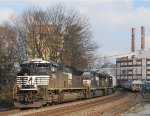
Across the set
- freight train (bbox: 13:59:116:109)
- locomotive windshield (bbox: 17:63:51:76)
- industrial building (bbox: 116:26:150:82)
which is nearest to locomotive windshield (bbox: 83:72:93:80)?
freight train (bbox: 13:59:116:109)

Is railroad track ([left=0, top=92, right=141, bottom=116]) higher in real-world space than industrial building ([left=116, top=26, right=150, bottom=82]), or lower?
lower

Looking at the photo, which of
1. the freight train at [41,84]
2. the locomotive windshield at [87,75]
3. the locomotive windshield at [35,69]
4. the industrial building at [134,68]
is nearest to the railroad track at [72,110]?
the freight train at [41,84]

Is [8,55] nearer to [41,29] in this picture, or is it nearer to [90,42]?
[41,29]

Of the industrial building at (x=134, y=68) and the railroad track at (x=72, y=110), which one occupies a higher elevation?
the industrial building at (x=134, y=68)

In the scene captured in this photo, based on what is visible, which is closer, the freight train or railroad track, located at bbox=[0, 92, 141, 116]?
railroad track, located at bbox=[0, 92, 141, 116]

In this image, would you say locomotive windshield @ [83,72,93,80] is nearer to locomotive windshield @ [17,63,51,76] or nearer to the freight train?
the freight train

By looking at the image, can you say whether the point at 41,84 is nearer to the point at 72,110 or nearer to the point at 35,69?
the point at 35,69

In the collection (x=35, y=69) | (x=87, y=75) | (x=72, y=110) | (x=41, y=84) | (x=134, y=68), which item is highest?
(x=134, y=68)

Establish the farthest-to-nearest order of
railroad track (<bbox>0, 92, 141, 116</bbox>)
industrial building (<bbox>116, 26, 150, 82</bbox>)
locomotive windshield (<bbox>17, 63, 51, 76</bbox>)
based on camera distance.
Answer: industrial building (<bbox>116, 26, 150, 82</bbox>)
locomotive windshield (<bbox>17, 63, 51, 76</bbox>)
railroad track (<bbox>0, 92, 141, 116</bbox>)

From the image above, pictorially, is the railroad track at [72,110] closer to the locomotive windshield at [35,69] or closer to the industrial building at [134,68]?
the locomotive windshield at [35,69]

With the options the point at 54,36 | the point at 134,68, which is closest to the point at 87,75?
the point at 54,36

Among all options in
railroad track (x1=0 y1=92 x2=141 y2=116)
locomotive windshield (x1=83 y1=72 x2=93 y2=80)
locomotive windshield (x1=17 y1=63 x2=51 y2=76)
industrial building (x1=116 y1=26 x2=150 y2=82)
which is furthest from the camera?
industrial building (x1=116 y1=26 x2=150 y2=82)

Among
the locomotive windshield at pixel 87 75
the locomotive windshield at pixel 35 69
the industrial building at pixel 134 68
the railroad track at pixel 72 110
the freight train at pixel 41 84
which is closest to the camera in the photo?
the railroad track at pixel 72 110

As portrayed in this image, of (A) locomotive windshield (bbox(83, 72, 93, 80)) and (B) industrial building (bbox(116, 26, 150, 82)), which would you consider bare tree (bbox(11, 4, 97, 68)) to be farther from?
(B) industrial building (bbox(116, 26, 150, 82))
